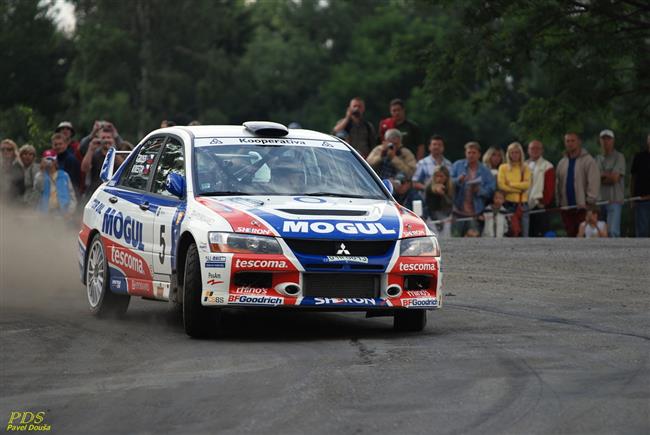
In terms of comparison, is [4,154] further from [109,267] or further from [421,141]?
[109,267]

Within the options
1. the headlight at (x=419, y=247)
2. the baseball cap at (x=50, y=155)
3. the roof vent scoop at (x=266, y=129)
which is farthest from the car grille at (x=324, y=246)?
the baseball cap at (x=50, y=155)

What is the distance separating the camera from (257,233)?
11.6 metres

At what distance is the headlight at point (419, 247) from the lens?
39.3 ft

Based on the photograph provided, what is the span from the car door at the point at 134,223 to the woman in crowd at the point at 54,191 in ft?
26.6

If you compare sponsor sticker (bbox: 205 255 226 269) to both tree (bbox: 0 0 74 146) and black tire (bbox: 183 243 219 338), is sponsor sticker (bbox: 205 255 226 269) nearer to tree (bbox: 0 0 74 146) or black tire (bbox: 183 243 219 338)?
black tire (bbox: 183 243 219 338)

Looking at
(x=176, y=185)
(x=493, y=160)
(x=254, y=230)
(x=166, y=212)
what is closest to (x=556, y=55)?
(x=493, y=160)

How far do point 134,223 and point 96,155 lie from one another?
374 inches

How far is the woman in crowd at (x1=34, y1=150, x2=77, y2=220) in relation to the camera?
2255cm

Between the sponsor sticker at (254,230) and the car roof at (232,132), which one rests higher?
the car roof at (232,132)

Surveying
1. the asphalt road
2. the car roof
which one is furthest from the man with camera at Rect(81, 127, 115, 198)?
the car roof

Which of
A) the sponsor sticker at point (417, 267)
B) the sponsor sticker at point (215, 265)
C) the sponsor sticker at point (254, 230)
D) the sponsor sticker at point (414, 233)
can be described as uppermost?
the sponsor sticker at point (254, 230)

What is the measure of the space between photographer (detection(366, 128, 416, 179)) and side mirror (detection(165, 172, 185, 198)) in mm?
9864

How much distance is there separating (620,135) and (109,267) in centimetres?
1875

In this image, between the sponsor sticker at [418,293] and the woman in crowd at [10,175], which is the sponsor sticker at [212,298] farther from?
the woman in crowd at [10,175]
